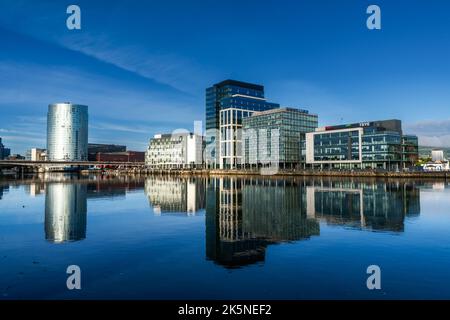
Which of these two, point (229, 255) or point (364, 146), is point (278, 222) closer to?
point (229, 255)

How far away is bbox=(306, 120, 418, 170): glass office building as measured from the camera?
6403 inches

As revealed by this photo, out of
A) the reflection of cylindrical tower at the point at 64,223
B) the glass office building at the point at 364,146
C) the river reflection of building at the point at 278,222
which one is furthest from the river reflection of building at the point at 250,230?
the glass office building at the point at 364,146

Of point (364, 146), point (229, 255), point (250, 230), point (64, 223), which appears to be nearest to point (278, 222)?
point (250, 230)

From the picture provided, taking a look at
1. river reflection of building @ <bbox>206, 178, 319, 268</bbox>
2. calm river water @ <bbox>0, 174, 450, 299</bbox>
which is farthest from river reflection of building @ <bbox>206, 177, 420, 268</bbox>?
calm river water @ <bbox>0, 174, 450, 299</bbox>

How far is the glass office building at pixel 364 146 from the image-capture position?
534 ft

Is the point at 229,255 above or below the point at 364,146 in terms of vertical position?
below

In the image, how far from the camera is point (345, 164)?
17512cm

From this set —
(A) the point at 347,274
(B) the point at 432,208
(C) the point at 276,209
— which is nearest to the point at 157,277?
(A) the point at 347,274

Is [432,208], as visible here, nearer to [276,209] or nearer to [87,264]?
[276,209]

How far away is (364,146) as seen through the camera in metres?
168

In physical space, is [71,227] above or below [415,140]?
below

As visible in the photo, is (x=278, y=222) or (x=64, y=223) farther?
(x=64, y=223)

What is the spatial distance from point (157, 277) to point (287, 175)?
513 ft

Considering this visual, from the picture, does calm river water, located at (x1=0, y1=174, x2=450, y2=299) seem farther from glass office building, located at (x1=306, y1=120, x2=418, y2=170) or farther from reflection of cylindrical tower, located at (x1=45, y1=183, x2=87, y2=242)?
glass office building, located at (x1=306, y1=120, x2=418, y2=170)
